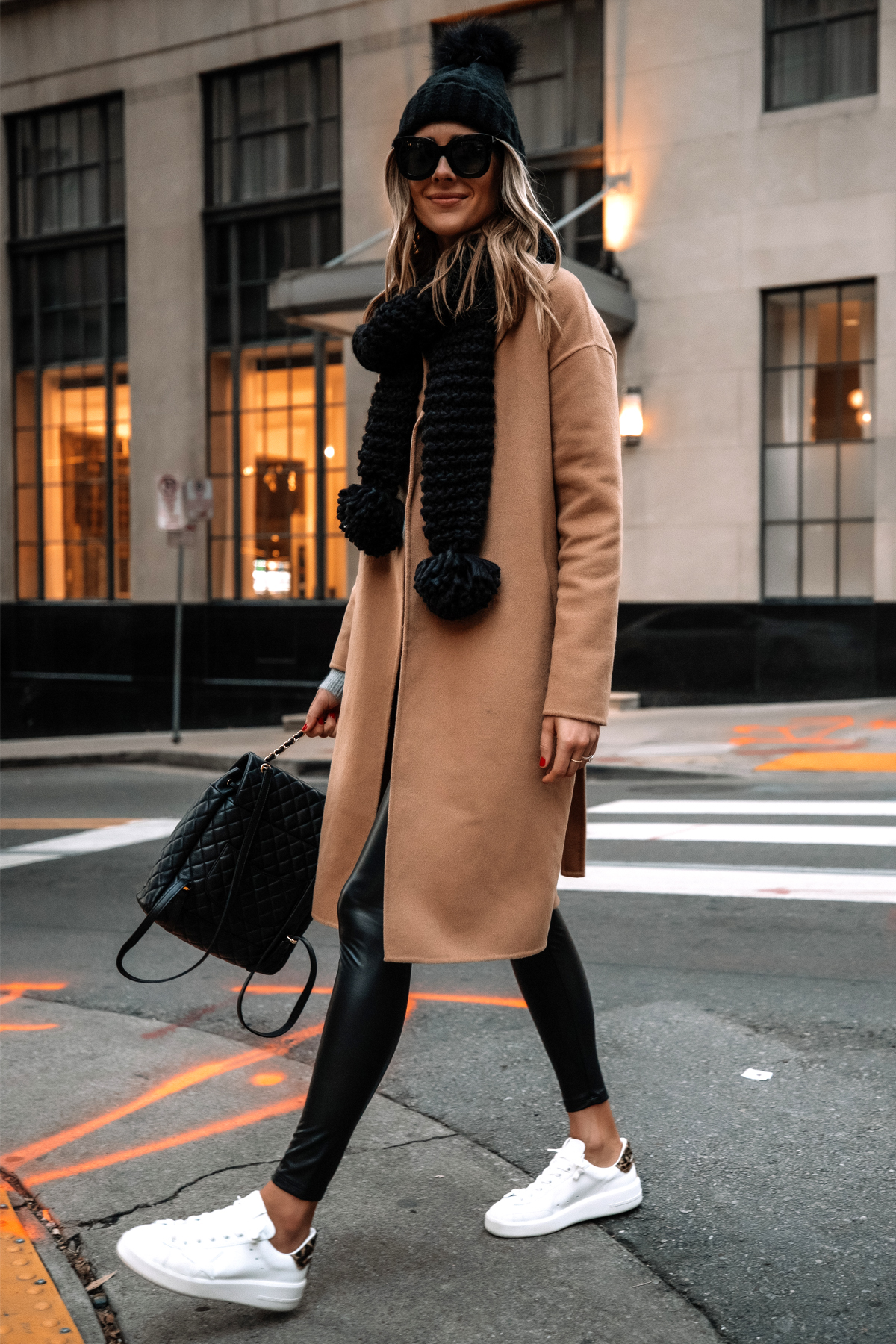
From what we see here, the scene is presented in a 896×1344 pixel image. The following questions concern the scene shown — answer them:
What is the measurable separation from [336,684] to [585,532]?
70 cm

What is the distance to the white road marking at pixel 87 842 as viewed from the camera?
286 inches

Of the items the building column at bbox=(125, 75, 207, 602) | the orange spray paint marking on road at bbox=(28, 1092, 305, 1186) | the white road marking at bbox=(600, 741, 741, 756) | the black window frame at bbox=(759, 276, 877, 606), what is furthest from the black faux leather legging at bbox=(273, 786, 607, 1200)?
the building column at bbox=(125, 75, 207, 602)

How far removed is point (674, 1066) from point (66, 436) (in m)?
17.6

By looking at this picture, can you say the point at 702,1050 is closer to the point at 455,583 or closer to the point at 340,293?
the point at 455,583

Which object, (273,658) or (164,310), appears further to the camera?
(164,310)

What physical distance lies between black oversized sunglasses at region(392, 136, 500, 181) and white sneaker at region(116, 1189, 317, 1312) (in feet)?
6.45

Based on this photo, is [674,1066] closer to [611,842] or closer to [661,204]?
[611,842]

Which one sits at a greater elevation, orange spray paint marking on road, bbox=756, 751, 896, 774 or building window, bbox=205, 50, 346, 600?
building window, bbox=205, 50, 346, 600

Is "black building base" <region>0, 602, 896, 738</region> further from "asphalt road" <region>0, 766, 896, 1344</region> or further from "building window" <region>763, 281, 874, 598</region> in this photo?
"asphalt road" <region>0, 766, 896, 1344</region>

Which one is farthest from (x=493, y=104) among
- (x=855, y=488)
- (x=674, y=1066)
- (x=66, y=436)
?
(x=66, y=436)

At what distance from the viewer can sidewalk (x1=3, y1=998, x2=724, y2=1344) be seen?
7.74ft

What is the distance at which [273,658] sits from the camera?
17734 mm

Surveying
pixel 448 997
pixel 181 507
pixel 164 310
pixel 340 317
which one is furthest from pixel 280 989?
pixel 164 310

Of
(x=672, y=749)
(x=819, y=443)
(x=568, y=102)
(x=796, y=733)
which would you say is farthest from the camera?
→ (x=568, y=102)
